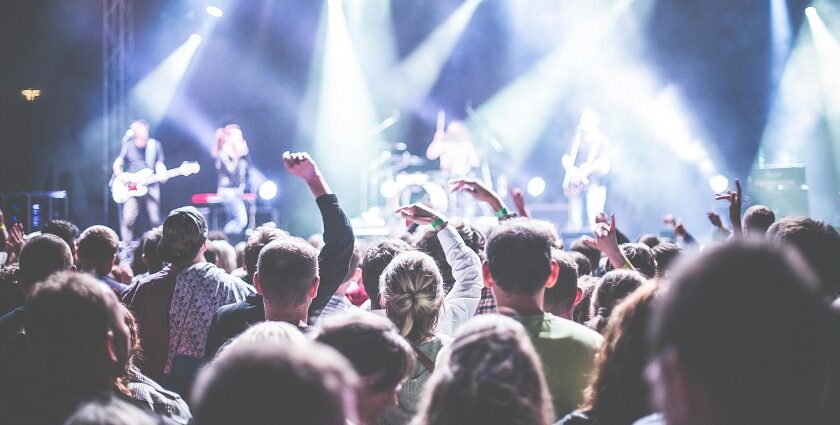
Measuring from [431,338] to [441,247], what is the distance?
135 centimetres

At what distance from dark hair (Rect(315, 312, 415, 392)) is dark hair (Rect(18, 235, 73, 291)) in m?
1.85

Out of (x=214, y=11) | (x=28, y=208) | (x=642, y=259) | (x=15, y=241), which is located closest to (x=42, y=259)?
(x=15, y=241)

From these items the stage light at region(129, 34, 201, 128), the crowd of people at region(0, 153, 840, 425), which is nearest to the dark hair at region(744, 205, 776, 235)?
the crowd of people at region(0, 153, 840, 425)

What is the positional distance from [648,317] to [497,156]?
528 inches

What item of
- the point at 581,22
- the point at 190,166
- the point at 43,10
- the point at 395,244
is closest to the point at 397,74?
the point at 581,22

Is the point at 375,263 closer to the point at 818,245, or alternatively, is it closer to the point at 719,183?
the point at 818,245

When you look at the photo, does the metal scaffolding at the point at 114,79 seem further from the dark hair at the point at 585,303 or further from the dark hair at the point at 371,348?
the dark hair at the point at 371,348

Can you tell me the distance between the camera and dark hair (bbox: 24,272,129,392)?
164cm

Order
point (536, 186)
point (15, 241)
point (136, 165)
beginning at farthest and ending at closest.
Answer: point (536, 186)
point (136, 165)
point (15, 241)

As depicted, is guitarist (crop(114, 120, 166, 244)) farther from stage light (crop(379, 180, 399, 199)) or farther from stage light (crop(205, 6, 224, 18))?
stage light (crop(379, 180, 399, 199))

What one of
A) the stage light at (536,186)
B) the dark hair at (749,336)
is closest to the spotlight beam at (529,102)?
the stage light at (536,186)

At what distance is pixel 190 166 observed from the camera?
11.5 meters

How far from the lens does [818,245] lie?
8.57 feet

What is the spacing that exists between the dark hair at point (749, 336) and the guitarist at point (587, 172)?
37.0ft
